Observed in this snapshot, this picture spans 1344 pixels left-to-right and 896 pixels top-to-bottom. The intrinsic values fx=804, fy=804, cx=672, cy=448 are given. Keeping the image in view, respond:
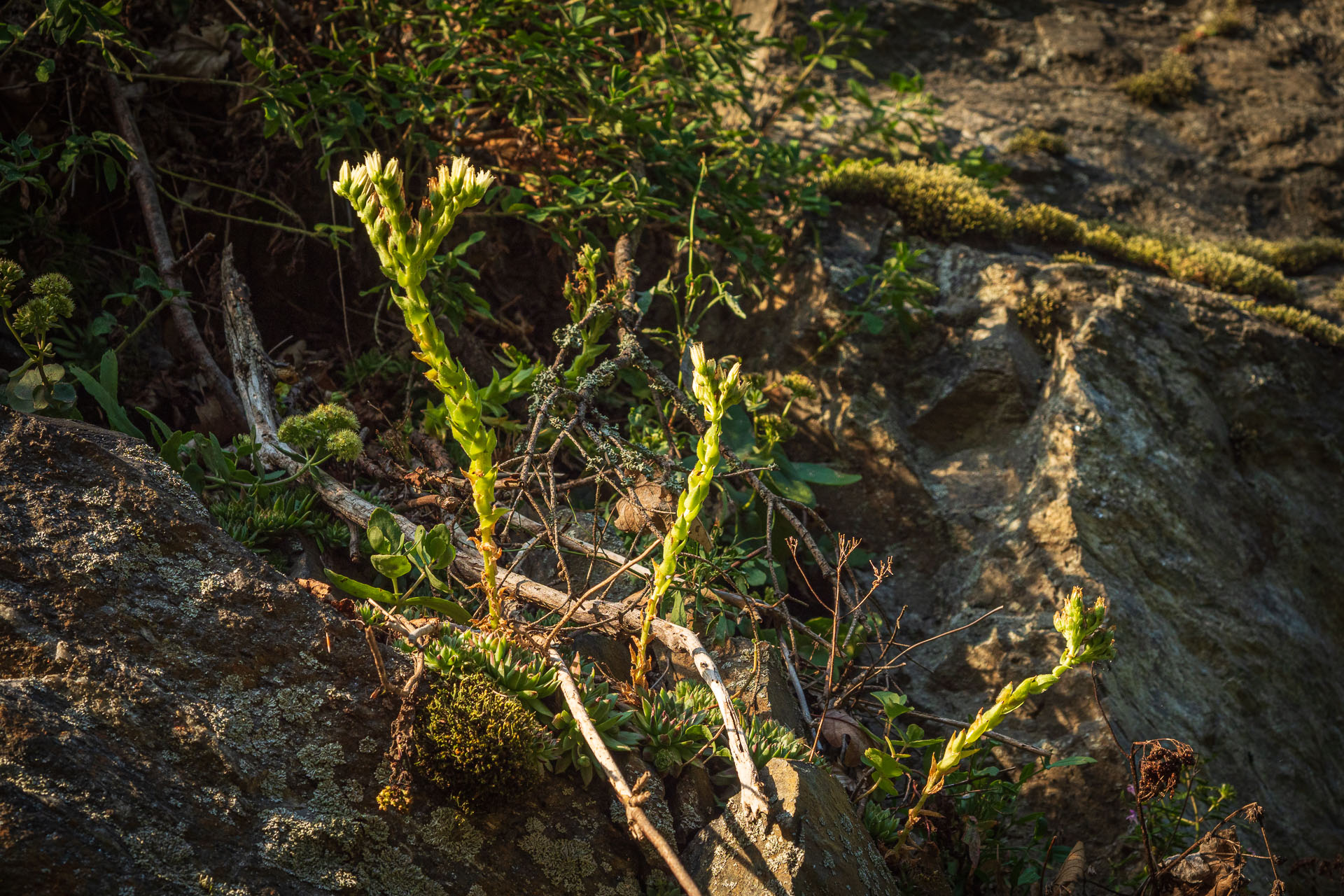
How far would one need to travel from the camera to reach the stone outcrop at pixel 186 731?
1.60 meters

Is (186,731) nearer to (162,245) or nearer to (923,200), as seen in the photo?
(162,245)

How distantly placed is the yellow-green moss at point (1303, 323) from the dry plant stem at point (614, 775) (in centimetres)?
503

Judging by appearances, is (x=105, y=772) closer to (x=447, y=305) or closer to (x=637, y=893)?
(x=637, y=893)

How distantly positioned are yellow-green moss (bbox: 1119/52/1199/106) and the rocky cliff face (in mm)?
3509

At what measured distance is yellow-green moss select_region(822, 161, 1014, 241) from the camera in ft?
17.1

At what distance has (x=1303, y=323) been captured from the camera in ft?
16.6

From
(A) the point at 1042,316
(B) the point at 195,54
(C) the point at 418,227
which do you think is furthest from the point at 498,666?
(A) the point at 1042,316

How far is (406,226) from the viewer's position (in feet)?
5.51

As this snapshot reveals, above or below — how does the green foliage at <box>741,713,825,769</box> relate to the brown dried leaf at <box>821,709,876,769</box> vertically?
above

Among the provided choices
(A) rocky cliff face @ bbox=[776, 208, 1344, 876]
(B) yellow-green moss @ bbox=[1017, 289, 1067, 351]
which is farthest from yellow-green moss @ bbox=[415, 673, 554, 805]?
(B) yellow-green moss @ bbox=[1017, 289, 1067, 351]

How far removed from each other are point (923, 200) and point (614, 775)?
445cm

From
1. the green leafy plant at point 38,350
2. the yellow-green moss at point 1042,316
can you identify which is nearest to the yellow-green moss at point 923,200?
the yellow-green moss at point 1042,316

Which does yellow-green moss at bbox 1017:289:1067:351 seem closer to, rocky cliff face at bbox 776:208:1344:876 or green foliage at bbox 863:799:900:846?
rocky cliff face at bbox 776:208:1344:876

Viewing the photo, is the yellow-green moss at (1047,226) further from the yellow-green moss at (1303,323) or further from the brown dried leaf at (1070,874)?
the brown dried leaf at (1070,874)
